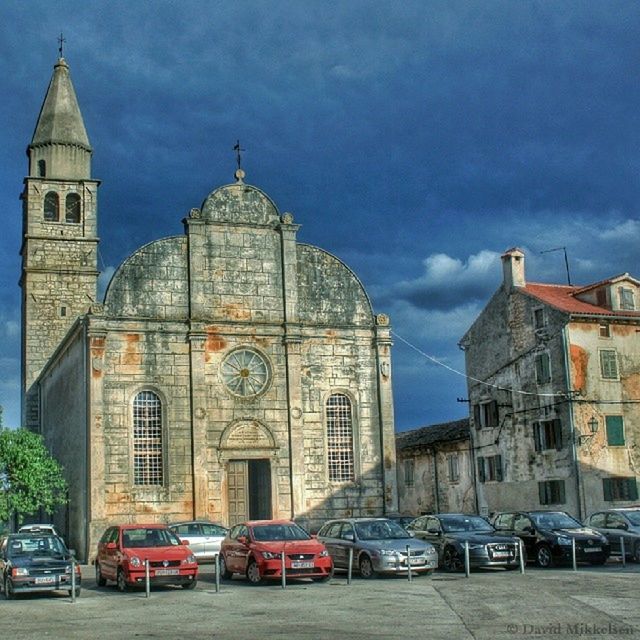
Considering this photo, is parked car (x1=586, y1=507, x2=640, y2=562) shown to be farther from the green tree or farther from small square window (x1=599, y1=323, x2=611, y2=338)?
the green tree

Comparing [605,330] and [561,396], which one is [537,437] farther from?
[605,330]

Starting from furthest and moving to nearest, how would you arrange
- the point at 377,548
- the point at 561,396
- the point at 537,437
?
the point at 537,437
the point at 561,396
the point at 377,548

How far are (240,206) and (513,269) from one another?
14260 millimetres

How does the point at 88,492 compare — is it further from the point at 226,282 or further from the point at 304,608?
the point at 304,608

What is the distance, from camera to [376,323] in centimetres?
3812

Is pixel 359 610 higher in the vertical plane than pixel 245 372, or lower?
lower

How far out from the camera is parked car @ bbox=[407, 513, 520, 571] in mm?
23797

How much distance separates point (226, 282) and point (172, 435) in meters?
6.35

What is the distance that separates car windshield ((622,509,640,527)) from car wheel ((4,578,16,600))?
1715cm

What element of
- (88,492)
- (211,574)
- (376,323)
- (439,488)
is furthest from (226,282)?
(439,488)

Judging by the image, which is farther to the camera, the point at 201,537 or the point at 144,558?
the point at 201,537

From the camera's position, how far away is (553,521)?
2605cm

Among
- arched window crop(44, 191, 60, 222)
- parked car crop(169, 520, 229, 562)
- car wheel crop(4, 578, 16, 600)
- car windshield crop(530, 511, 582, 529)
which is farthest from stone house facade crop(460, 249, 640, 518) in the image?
car wheel crop(4, 578, 16, 600)

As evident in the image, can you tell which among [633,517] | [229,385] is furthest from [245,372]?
[633,517]
